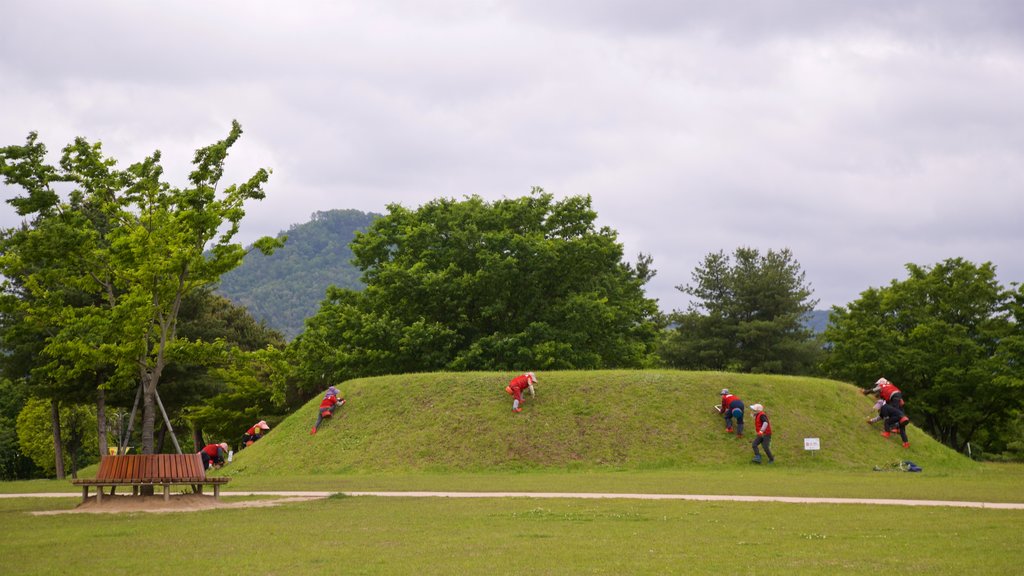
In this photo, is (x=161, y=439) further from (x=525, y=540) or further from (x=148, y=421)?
(x=525, y=540)

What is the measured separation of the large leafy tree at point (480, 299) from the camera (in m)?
51.5

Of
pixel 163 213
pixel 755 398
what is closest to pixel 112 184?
pixel 163 213

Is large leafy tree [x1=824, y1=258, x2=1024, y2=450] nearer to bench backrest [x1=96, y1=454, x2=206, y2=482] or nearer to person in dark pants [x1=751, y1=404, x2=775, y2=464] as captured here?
person in dark pants [x1=751, y1=404, x2=775, y2=464]

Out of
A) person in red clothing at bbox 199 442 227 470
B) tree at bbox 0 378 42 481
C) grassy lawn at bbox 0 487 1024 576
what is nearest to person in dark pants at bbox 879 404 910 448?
grassy lawn at bbox 0 487 1024 576

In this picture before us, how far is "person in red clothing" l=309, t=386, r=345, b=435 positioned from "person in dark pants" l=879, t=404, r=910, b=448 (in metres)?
22.6

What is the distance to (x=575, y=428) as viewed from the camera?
37.3 metres

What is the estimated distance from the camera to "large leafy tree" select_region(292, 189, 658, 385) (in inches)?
2026

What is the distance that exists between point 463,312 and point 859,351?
24064 mm

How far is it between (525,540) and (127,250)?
47.8ft

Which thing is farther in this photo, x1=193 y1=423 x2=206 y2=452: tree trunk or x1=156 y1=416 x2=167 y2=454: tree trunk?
x1=193 y1=423 x2=206 y2=452: tree trunk

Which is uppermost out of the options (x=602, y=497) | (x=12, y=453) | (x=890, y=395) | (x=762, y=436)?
(x=890, y=395)

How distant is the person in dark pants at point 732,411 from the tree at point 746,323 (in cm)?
3248

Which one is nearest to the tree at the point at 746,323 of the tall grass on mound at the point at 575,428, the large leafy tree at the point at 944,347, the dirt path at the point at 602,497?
the large leafy tree at the point at 944,347

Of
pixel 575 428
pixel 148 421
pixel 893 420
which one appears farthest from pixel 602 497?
pixel 893 420
